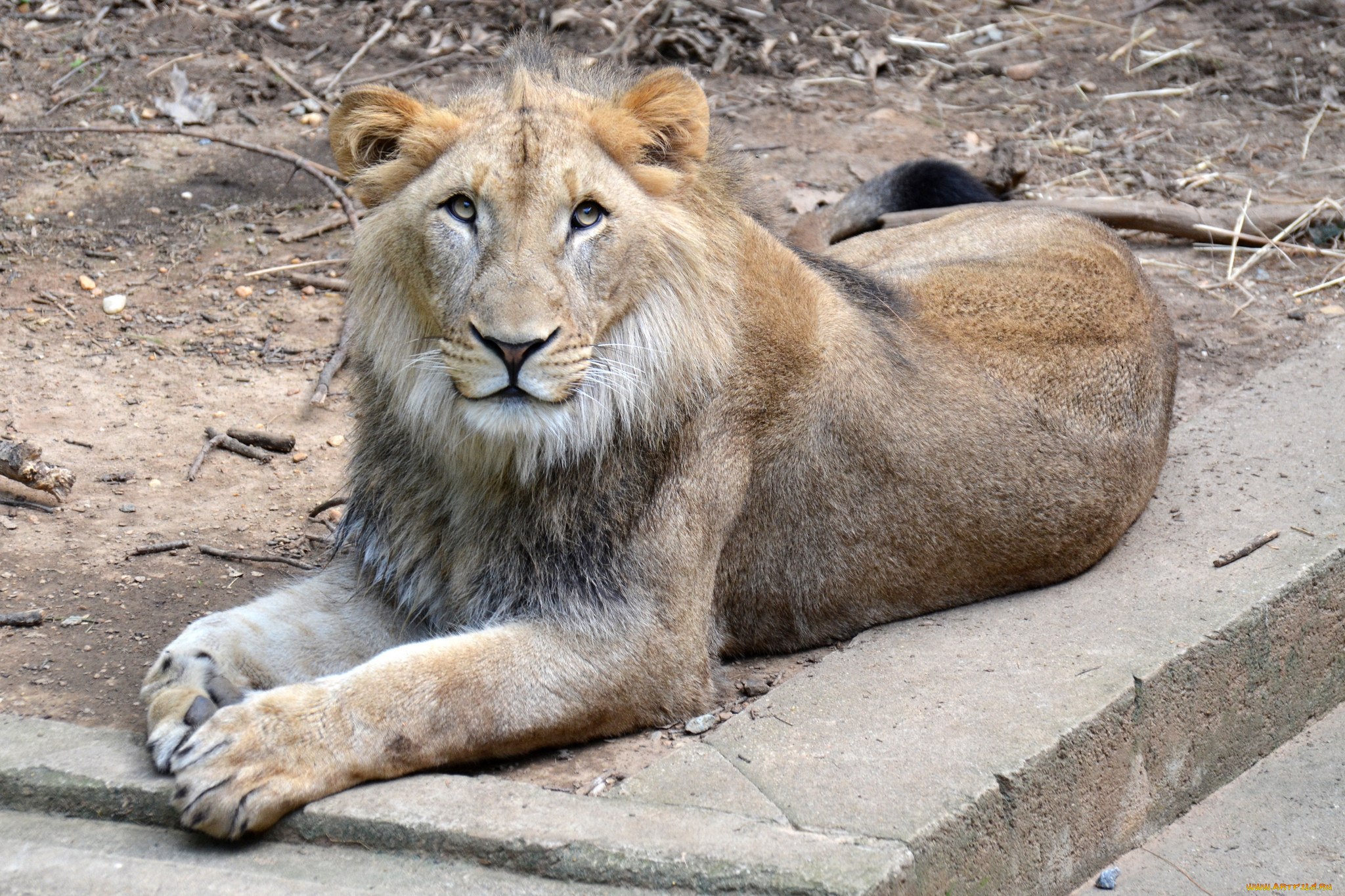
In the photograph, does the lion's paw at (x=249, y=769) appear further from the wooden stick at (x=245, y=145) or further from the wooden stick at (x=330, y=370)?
the wooden stick at (x=245, y=145)

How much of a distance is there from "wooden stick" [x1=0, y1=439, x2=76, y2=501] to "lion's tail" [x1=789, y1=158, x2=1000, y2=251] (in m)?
3.34

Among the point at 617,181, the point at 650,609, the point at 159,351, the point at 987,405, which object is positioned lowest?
the point at 159,351

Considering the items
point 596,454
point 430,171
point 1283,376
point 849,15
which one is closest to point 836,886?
point 596,454

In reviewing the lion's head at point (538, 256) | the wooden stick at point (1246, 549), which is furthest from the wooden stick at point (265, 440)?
the wooden stick at point (1246, 549)

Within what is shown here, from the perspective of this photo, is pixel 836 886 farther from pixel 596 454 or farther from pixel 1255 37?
pixel 1255 37

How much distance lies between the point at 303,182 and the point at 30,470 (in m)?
3.55

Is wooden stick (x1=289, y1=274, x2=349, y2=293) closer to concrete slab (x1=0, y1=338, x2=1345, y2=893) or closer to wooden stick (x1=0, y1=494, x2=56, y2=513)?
wooden stick (x1=0, y1=494, x2=56, y2=513)

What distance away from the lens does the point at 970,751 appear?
3541 mm

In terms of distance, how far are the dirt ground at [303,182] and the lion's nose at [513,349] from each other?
97cm

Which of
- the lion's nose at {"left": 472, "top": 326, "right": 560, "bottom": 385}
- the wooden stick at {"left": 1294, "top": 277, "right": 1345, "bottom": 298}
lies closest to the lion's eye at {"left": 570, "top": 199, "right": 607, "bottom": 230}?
the lion's nose at {"left": 472, "top": 326, "right": 560, "bottom": 385}

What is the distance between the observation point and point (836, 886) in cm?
300

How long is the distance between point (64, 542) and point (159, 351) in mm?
1704

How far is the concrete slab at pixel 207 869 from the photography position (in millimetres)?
3035

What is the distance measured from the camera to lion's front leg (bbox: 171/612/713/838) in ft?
10.8
